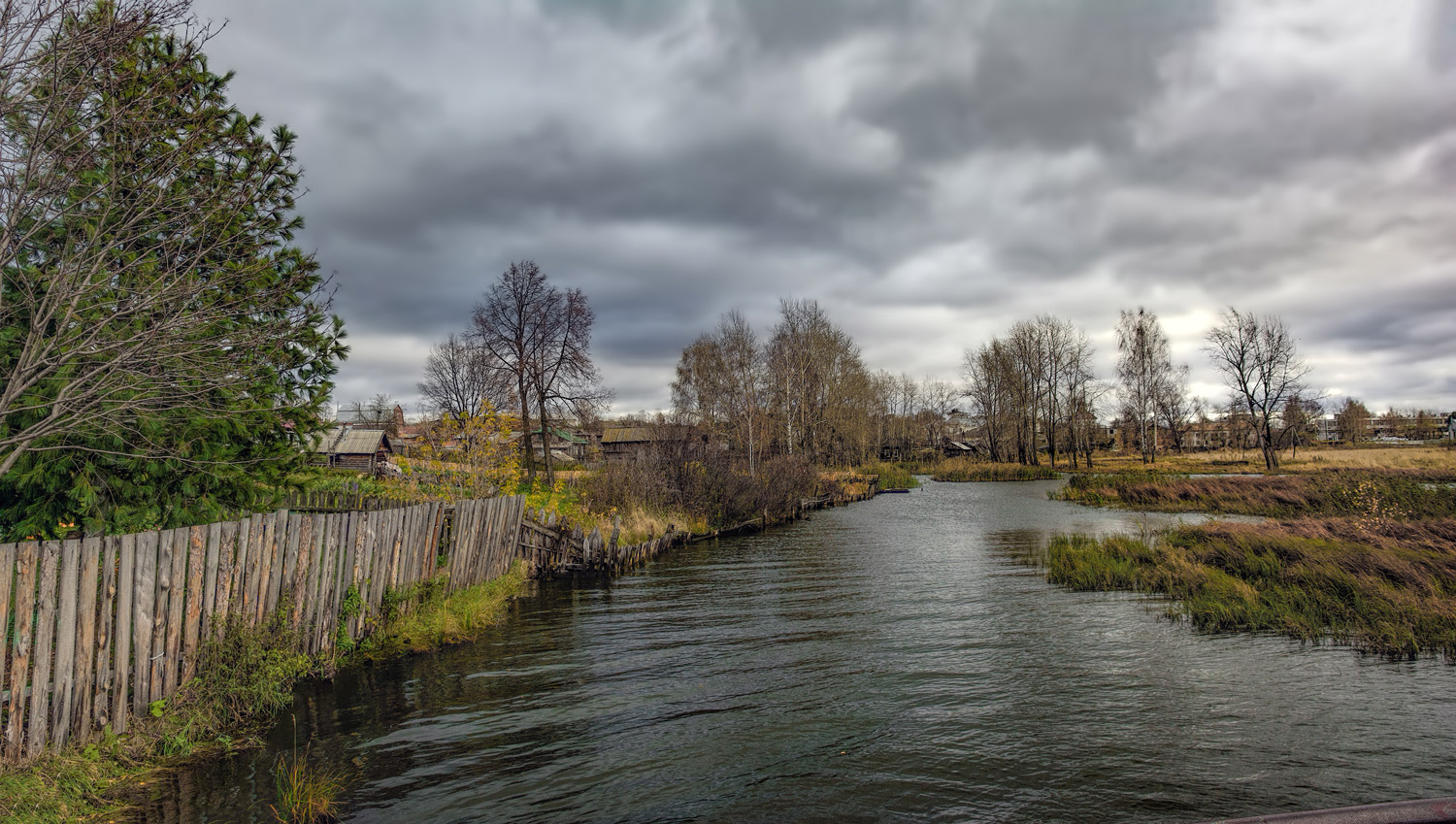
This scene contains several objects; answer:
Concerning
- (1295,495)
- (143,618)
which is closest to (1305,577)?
(143,618)

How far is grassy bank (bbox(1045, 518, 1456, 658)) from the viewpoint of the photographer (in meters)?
9.41

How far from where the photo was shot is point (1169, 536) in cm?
1772

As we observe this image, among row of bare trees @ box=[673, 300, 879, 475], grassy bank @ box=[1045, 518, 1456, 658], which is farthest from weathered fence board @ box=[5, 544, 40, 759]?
row of bare trees @ box=[673, 300, 879, 475]

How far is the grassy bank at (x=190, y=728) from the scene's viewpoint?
14.7 feet

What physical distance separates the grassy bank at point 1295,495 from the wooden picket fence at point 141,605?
833 inches

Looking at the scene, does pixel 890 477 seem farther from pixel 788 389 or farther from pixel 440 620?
pixel 440 620

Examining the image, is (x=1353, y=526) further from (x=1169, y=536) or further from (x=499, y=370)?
(x=499, y=370)

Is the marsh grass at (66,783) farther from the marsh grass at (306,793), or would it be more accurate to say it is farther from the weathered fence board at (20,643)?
the marsh grass at (306,793)

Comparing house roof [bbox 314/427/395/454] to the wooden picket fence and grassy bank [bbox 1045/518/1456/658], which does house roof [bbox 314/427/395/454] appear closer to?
the wooden picket fence

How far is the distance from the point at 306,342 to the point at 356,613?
3372 millimetres

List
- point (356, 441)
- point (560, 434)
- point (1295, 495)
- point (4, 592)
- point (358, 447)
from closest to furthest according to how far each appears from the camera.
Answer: point (4, 592)
point (1295, 495)
point (358, 447)
point (356, 441)
point (560, 434)

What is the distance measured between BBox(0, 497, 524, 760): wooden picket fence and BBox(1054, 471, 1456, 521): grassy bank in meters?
21.2

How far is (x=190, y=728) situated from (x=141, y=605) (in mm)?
1188

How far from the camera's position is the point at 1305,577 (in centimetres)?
1157
